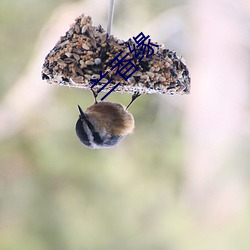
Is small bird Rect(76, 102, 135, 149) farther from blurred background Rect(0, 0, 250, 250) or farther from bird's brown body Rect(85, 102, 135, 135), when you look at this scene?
blurred background Rect(0, 0, 250, 250)

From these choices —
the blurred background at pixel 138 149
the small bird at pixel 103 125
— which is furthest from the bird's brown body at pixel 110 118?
the blurred background at pixel 138 149

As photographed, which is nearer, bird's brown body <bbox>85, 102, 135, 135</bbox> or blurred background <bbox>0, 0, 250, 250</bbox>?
bird's brown body <bbox>85, 102, 135, 135</bbox>

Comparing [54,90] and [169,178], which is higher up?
[54,90]

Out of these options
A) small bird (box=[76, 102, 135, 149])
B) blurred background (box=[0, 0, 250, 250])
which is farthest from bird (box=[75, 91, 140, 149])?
blurred background (box=[0, 0, 250, 250])

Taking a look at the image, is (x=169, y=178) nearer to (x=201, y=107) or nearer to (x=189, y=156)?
(x=189, y=156)

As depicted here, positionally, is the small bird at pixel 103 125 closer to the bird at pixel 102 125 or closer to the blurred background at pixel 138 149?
the bird at pixel 102 125

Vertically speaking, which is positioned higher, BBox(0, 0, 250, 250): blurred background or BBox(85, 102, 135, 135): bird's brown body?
BBox(0, 0, 250, 250): blurred background

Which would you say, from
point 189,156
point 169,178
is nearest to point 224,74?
point 189,156
